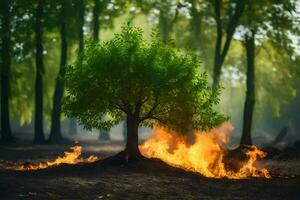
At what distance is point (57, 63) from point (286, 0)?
59.9ft

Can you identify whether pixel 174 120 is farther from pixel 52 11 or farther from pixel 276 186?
pixel 52 11

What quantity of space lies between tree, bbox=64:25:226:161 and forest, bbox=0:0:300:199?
4 cm

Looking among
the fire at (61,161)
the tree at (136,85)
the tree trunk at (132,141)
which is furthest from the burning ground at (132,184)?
the fire at (61,161)

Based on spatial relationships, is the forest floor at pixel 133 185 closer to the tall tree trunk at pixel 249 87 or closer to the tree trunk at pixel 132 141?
the tree trunk at pixel 132 141

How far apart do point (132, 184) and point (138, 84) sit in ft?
14.2

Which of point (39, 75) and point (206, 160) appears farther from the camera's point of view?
point (39, 75)

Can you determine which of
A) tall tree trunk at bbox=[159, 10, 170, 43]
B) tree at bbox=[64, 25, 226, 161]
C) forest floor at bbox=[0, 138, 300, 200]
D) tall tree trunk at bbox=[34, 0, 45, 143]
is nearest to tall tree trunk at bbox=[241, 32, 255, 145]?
tree at bbox=[64, 25, 226, 161]

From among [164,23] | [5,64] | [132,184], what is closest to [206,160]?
[132,184]

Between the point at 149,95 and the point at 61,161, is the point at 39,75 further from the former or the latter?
the point at 149,95

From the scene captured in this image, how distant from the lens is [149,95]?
18797 millimetres

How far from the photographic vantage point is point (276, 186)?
51.7 ft

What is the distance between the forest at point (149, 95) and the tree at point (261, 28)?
6cm

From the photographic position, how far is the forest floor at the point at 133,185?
44.3 feet

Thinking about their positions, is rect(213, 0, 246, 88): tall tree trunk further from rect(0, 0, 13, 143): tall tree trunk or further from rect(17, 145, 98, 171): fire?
rect(0, 0, 13, 143): tall tree trunk
